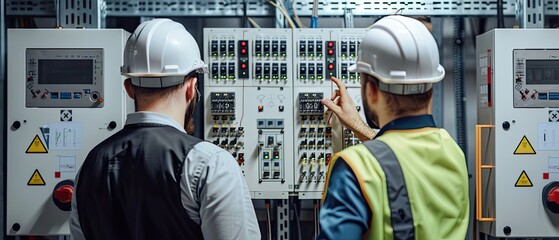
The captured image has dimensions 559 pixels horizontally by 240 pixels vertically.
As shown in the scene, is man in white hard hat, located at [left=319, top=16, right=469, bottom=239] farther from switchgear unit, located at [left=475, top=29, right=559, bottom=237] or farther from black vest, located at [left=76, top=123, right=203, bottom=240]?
switchgear unit, located at [left=475, top=29, right=559, bottom=237]

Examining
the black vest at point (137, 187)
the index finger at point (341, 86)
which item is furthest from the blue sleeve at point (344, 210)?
the index finger at point (341, 86)

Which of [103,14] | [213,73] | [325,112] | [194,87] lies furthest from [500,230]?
[103,14]

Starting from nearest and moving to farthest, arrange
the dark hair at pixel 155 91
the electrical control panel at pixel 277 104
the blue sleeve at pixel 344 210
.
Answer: the blue sleeve at pixel 344 210 < the dark hair at pixel 155 91 < the electrical control panel at pixel 277 104

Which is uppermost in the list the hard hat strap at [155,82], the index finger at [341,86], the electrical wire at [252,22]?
the electrical wire at [252,22]

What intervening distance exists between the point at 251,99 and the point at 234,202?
1.28 meters

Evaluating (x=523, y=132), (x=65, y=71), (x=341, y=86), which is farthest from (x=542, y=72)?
(x=65, y=71)

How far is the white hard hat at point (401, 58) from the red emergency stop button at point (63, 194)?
63.5 inches

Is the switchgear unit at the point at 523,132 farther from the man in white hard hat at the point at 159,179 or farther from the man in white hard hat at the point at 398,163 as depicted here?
the man in white hard hat at the point at 159,179

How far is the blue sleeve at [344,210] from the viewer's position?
4.99ft

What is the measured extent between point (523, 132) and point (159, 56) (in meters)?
1.75

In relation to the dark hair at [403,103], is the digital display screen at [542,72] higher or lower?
higher

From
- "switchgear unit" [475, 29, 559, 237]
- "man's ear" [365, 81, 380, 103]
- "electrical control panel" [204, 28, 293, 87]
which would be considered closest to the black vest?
"man's ear" [365, 81, 380, 103]

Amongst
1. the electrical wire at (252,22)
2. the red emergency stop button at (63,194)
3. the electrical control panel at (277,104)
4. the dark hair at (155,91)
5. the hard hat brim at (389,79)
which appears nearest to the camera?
the hard hat brim at (389,79)

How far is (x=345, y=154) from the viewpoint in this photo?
5.20 feet
